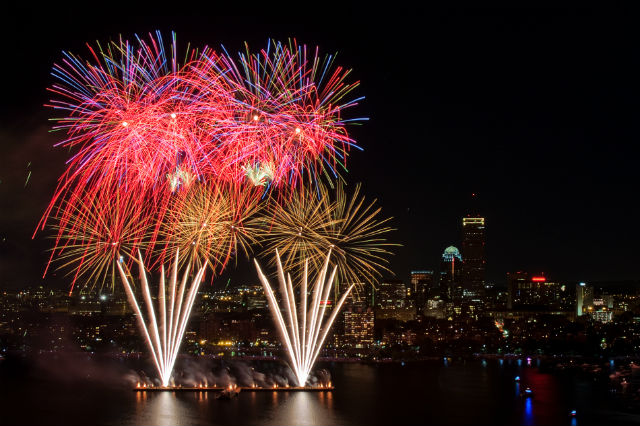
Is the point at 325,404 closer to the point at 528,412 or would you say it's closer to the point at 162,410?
the point at 162,410

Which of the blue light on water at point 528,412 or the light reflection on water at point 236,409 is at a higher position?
the light reflection on water at point 236,409

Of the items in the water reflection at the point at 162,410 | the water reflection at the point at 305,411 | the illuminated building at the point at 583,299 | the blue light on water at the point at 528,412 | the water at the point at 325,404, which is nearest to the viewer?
the water reflection at the point at 162,410

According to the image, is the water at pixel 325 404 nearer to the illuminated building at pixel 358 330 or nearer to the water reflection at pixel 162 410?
the water reflection at pixel 162 410

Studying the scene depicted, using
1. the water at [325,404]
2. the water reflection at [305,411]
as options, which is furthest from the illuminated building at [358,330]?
the water reflection at [305,411]

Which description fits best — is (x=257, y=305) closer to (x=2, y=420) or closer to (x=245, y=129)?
(x=2, y=420)

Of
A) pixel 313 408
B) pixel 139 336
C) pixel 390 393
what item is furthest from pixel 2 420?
pixel 139 336

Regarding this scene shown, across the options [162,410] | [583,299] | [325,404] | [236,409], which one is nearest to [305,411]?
[325,404]

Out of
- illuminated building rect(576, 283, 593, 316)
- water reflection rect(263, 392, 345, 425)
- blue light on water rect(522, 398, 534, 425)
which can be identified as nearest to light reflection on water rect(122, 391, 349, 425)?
water reflection rect(263, 392, 345, 425)

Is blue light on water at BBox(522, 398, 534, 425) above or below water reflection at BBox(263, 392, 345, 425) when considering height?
below

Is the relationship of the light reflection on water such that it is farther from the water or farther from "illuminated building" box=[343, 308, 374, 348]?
"illuminated building" box=[343, 308, 374, 348]
